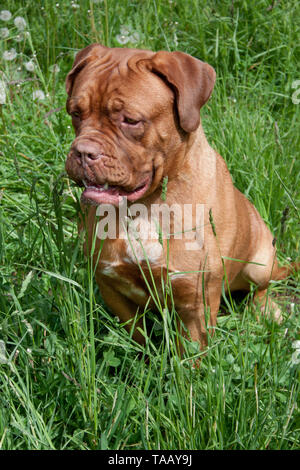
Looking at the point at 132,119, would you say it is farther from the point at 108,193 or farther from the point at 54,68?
the point at 54,68

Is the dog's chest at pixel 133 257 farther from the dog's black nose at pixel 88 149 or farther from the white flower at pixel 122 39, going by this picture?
the white flower at pixel 122 39

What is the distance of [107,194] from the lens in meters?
2.54

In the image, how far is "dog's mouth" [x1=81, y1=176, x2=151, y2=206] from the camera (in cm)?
252

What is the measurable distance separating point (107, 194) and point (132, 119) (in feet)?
1.01

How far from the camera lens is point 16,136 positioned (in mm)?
4051

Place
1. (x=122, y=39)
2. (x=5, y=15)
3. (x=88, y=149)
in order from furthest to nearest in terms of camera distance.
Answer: (x=5, y=15) → (x=122, y=39) → (x=88, y=149)

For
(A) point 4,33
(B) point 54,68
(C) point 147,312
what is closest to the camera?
(C) point 147,312

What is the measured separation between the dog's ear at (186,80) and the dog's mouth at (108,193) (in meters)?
0.29

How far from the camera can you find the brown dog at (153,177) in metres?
2.46

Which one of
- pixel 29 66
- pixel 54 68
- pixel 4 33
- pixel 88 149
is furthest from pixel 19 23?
pixel 88 149

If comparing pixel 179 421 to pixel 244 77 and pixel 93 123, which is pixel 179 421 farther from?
pixel 244 77

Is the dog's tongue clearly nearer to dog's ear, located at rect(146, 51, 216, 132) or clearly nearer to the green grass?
the green grass

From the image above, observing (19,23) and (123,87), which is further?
(19,23)
